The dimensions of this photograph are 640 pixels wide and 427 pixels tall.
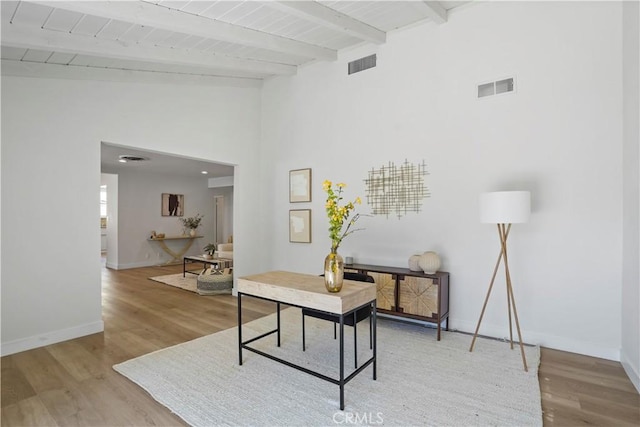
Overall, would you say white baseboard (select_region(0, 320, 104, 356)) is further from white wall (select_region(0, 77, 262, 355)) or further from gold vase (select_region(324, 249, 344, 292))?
gold vase (select_region(324, 249, 344, 292))

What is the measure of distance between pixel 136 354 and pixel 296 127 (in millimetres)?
3557

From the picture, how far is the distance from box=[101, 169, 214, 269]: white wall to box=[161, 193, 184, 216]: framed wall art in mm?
105

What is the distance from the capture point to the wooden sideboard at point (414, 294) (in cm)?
346

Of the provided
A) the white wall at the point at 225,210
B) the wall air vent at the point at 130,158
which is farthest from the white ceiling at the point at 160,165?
the white wall at the point at 225,210

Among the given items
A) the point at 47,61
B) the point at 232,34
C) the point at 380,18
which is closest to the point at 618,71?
the point at 380,18

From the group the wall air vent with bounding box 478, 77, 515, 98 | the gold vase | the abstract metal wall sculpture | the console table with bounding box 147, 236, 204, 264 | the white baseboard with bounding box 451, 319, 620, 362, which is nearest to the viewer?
the gold vase

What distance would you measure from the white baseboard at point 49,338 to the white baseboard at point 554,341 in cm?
397

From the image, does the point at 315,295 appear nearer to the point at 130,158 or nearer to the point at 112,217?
the point at 130,158

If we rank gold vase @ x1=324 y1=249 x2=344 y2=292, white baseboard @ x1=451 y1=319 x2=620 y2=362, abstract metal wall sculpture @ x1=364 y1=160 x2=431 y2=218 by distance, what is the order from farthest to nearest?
1. abstract metal wall sculpture @ x1=364 y1=160 x2=431 y2=218
2. white baseboard @ x1=451 y1=319 x2=620 y2=362
3. gold vase @ x1=324 y1=249 x2=344 y2=292

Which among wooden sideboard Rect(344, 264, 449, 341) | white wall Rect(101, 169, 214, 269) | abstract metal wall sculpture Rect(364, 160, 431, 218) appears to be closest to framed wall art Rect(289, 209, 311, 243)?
abstract metal wall sculpture Rect(364, 160, 431, 218)

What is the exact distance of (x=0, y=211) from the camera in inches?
123

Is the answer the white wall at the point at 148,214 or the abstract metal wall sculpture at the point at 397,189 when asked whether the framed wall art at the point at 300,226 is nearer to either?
the abstract metal wall sculpture at the point at 397,189

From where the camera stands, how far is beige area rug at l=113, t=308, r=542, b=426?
85.3 inches

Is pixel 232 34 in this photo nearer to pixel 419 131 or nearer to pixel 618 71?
pixel 419 131
